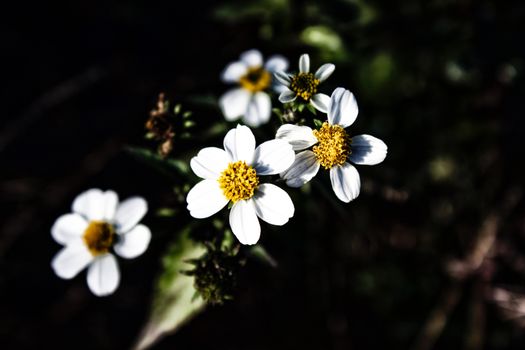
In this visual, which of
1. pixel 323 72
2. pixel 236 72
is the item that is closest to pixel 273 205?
pixel 323 72

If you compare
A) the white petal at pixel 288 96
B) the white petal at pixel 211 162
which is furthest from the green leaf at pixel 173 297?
the white petal at pixel 288 96

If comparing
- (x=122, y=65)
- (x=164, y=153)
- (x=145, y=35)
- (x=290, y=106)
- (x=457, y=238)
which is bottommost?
(x=164, y=153)

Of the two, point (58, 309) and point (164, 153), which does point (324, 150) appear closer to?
point (164, 153)

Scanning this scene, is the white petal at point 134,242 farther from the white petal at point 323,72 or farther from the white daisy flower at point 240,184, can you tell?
the white petal at point 323,72

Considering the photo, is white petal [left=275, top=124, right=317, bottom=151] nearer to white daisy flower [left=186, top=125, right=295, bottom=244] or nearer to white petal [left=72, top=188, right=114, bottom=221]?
white daisy flower [left=186, top=125, right=295, bottom=244]

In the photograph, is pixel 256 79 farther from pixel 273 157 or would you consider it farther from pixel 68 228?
pixel 68 228

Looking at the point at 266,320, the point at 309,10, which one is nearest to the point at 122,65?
the point at 309,10

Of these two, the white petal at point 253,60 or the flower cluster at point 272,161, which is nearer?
the flower cluster at point 272,161
